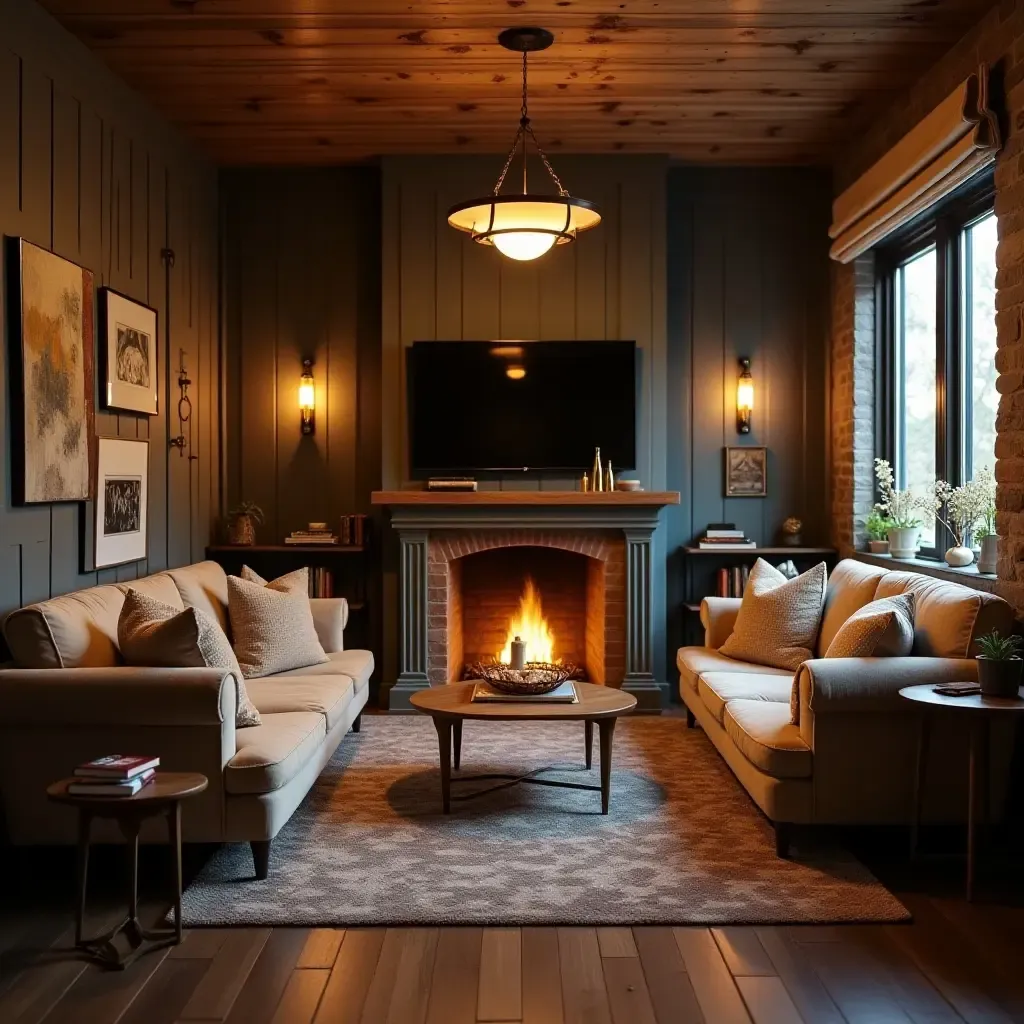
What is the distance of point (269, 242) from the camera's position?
6.81 meters

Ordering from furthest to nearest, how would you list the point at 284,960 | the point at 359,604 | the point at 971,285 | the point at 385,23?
the point at 359,604 < the point at 971,285 < the point at 385,23 < the point at 284,960

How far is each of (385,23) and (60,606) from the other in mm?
2635

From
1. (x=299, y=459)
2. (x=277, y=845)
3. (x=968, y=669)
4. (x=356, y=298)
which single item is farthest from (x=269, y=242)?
(x=968, y=669)

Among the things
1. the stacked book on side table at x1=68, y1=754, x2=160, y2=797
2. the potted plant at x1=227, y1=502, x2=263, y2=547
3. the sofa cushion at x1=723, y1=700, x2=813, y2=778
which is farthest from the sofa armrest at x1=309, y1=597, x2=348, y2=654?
the stacked book on side table at x1=68, y1=754, x2=160, y2=797

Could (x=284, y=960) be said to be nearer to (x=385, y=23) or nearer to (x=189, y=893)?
(x=189, y=893)

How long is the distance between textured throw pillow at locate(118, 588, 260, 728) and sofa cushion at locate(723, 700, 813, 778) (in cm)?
172

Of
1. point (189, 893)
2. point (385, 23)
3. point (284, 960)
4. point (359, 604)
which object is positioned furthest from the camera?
point (359, 604)

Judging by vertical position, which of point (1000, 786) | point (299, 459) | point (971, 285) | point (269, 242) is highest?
point (269, 242)

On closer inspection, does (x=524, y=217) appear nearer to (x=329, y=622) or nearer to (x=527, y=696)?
(x=527, y=696)

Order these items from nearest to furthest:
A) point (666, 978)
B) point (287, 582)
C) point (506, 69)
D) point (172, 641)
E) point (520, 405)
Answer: point (666, 978) < point (172, 641) < point (506, 69) < point (287, 582) < point (520, 405)

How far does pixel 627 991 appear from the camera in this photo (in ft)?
9.41

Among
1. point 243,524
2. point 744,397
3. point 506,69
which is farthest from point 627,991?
point 744,397

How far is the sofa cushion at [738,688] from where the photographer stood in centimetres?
459

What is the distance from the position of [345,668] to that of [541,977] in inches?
96.9
